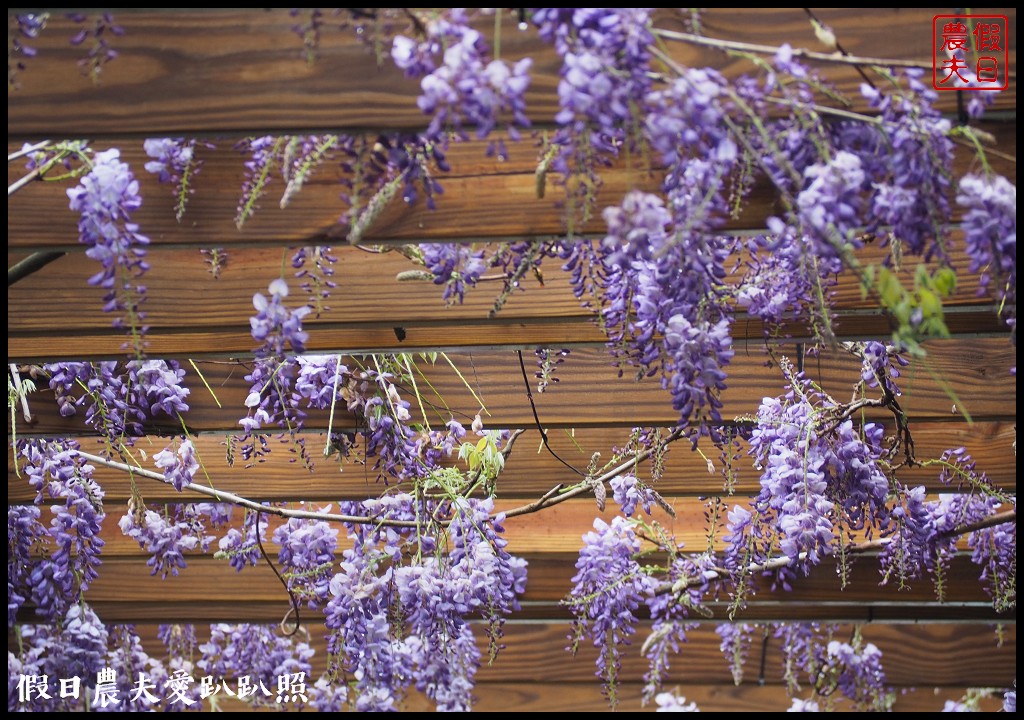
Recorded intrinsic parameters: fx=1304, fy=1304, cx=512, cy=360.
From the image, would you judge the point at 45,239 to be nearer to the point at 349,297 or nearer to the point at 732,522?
the point at 349,297

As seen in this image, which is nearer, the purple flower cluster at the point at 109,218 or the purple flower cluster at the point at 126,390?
the purple flower cluster at the point at 109,218

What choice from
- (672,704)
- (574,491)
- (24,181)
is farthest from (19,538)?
(672,704)

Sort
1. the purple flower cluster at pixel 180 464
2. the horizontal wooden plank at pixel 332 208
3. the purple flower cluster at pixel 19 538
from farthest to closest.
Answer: the purple flower cluster at pixel 19 538 → the purple flower cluster at pixel 180 464 → the horizontal wooden plank at pixel 332 208

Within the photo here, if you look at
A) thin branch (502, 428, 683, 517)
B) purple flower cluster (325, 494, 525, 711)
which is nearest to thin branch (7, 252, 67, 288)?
purple flower cluster (325, 494, 525, 711)

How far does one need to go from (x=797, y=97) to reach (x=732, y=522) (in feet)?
5.55

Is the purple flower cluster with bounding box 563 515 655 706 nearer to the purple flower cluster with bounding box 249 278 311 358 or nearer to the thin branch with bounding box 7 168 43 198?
the purple flower cluster with bounding box 249 278 311 358

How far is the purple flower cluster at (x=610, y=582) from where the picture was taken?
3.53 metres

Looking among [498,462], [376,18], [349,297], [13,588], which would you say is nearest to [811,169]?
[376,18]

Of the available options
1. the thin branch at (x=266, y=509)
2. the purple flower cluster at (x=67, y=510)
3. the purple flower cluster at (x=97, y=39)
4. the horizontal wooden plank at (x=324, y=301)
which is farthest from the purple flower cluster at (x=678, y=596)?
the purple flower cluster at (x=97, y=39)

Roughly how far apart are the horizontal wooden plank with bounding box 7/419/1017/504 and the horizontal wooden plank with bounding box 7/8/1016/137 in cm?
172

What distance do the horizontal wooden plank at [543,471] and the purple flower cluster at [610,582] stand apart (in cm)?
20

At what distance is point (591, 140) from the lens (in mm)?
2043

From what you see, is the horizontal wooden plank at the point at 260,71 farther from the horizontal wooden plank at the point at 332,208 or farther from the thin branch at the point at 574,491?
the thin branch at the point at 574,491

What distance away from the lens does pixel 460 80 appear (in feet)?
6.11
